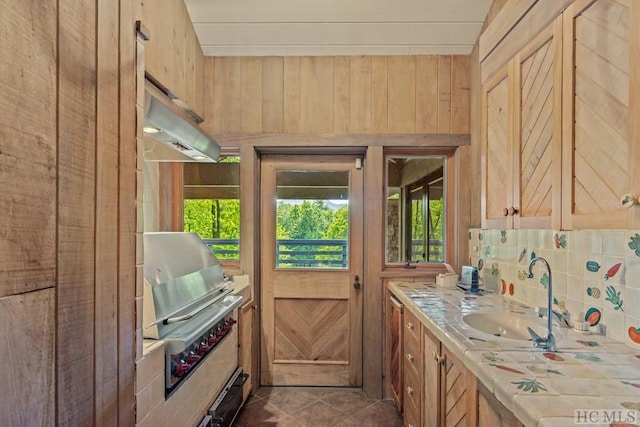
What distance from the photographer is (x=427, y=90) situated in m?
2.65

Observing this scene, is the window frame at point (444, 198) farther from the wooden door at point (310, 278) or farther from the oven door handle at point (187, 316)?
the oven door handle at point (187, 316)

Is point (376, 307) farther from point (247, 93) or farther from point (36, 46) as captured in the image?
point (36, 46)

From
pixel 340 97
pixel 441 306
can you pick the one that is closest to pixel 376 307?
pixel 441 306

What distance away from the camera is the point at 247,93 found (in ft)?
8.82

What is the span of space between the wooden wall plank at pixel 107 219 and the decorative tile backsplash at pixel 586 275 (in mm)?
1695

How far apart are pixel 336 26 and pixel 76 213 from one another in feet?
7.31

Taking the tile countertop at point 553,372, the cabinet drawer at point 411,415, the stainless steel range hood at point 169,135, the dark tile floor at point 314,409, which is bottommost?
the dark tile floor at point 314,409

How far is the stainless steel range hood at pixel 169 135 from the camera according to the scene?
135 cm

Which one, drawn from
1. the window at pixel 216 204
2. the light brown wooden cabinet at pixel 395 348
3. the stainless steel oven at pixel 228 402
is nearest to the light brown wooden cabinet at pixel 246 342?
the stainless steel oven at pixel 228 402

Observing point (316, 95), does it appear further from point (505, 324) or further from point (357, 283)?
point (505, 324)

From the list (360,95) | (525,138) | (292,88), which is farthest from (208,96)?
(525,138)

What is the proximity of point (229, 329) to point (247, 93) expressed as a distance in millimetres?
1762

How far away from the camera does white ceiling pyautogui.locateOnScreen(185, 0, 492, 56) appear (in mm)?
2338

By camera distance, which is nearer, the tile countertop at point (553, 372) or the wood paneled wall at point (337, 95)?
the tile countertop at point (553, 372)
